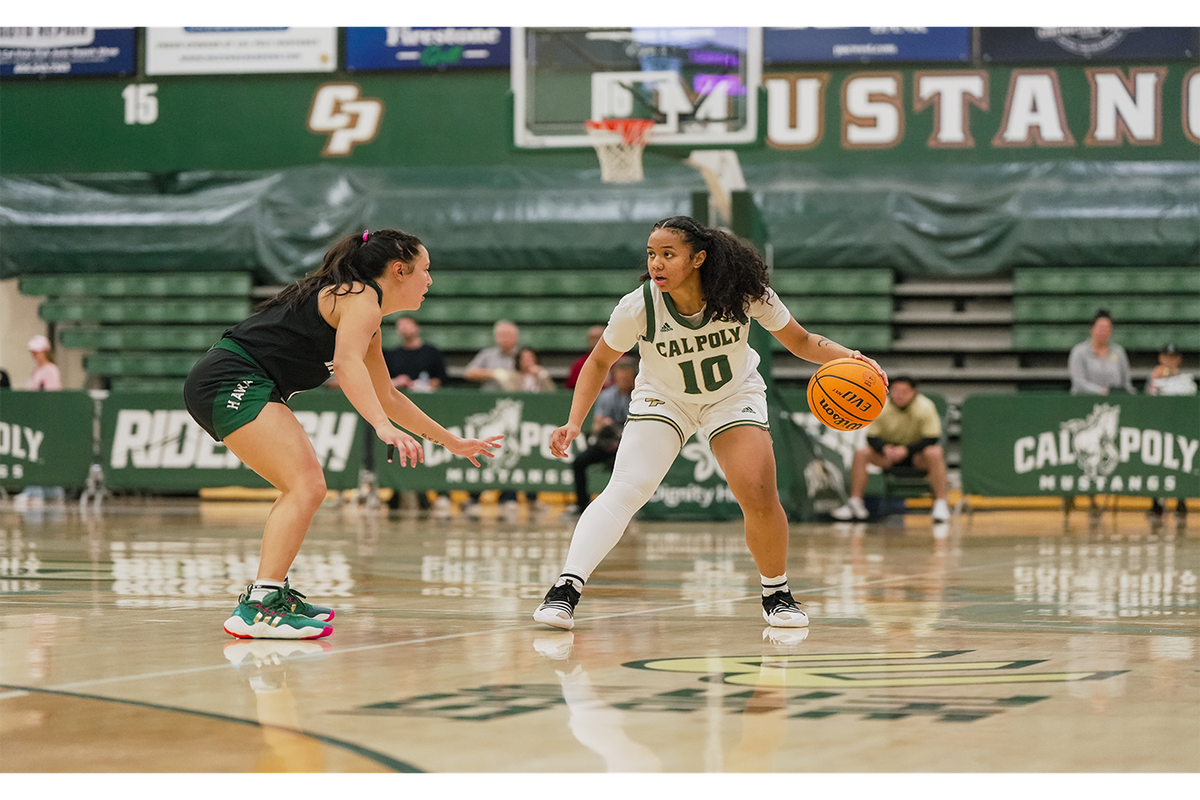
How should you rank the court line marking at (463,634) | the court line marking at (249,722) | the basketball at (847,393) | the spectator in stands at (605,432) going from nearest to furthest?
the court line marking at (249,722) → the court line marking at (463,634) → the basketball at (847,393) → the spectator in stands at (605,432)

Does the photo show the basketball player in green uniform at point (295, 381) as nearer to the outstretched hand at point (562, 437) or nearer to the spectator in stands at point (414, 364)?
the outstretched hand at point (562, 437)

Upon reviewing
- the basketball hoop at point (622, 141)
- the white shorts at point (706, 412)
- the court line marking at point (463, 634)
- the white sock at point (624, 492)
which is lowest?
the court line marking at point (463, 634)

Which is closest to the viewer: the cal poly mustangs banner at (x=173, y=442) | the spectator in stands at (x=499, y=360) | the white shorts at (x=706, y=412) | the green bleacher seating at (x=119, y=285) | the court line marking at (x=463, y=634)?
the court line marking at (x=463, y=634)

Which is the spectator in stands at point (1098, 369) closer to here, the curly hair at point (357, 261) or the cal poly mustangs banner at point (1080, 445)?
the cal poly mustangs banner at point (1080, 445)

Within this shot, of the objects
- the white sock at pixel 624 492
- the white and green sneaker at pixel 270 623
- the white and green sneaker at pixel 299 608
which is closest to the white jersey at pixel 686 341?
the white sock at pixel 624 492

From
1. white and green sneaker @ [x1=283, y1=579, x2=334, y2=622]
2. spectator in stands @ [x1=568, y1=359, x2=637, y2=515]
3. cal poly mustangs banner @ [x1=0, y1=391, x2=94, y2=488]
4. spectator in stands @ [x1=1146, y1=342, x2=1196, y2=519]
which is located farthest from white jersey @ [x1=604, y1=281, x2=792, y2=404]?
cal poly mustangs banner @ [x1=0, y1=391, x2=94, y2=488]

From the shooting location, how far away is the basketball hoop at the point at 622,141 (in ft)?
48.2

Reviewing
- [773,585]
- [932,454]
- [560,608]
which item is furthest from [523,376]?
A: [560,608]

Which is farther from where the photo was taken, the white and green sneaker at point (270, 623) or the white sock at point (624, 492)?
the white sock at point (624, 492)

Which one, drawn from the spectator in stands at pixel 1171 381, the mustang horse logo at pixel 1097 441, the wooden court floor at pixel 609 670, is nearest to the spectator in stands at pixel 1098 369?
the spectator in stands at pixel 1171 381

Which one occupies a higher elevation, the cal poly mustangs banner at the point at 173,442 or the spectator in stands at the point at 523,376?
the spectator in stands at the point at 523,376

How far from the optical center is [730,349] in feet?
21.6

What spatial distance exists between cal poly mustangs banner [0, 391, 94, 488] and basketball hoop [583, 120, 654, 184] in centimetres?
695

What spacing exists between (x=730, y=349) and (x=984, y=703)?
2527 millimetres
